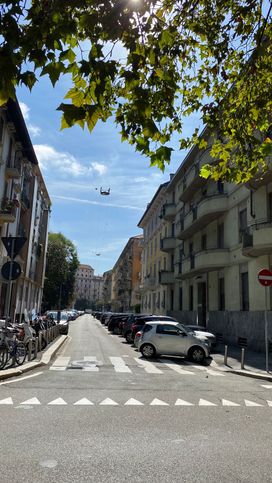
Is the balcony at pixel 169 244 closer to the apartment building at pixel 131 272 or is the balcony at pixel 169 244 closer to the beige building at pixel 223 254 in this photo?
the beige building at pixel 223 254

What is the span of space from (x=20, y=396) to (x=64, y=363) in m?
7.01

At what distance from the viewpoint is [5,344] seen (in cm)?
1234

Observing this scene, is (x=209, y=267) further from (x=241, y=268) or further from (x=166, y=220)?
(x=166, y=220)

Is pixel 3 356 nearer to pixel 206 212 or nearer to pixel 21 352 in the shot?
pixel 21 352

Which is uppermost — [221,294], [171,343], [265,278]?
[221,294]

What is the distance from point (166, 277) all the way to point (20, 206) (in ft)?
54.7

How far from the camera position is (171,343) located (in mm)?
18188

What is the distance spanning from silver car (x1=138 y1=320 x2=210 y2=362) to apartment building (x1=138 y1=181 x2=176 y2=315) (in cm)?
2500

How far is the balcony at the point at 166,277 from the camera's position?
A: 43594 mm

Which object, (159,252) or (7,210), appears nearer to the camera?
(7,210)

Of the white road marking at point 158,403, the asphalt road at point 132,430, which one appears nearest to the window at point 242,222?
the asphalt road at point 132,430

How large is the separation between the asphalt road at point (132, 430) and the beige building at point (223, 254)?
10.8 m

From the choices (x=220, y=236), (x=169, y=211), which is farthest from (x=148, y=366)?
(x=169, y=211)

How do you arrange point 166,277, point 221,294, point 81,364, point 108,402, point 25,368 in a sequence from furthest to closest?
point 166,277 → point 221,294 → point 81,364 → point 25,368 → point 108,402
